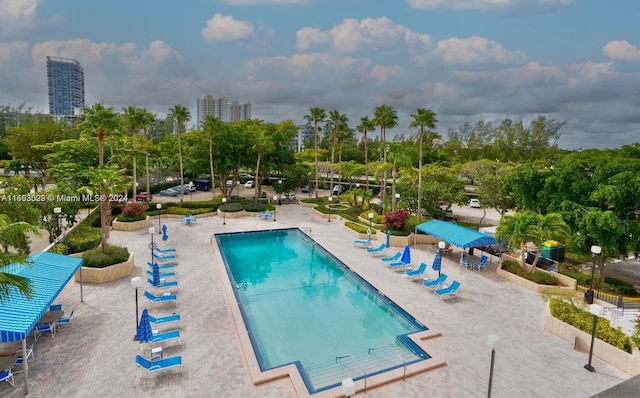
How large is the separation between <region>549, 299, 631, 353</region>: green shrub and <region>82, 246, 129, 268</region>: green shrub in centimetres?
1898

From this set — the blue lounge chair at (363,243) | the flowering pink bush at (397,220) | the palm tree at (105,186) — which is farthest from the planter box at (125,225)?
the flowering pink bush at (397,220)

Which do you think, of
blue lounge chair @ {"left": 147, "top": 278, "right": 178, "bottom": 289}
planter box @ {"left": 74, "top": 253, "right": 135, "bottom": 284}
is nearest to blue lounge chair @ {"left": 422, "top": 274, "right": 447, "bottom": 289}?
blue lounge chair @ {"left": 147, "top": 278, "right": 178, "bottom": 289}

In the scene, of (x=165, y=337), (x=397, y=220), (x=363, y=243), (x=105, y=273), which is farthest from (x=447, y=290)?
(x=105, y=273)

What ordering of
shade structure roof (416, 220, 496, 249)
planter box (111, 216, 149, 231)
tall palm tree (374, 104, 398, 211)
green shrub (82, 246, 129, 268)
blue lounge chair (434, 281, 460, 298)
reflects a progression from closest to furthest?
blue lounge chair (434, 281, 460, 298) < green shrub (82, 246, 129, 268) < shade structure roof (416, 220, 496, 249) < planter box (111, 216, 149, 231) < tall palm tree (374, 104, 398, 211)

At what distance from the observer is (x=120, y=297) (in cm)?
1557

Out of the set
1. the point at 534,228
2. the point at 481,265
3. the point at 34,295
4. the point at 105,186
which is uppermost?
the point at 105,186

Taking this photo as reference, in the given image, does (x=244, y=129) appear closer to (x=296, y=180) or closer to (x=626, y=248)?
(x=296, y=180)

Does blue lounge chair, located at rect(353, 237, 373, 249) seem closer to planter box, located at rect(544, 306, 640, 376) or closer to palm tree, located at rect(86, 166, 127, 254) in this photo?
planter box, located at rect(544, 306, 640, 376)

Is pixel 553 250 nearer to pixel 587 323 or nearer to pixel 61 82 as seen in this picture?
pixel 587 323

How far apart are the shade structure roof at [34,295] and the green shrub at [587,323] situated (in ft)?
53.1

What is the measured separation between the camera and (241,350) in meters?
11.8

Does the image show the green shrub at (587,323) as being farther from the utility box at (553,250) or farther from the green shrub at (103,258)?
the green shrub at (103,258)

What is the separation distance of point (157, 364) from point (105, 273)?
8849 mm

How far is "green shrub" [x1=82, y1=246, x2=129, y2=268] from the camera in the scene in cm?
1714
